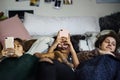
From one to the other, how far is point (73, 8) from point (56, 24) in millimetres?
461

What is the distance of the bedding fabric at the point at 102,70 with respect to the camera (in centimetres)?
155

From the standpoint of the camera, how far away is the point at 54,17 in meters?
3.03

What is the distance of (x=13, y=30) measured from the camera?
2674mm

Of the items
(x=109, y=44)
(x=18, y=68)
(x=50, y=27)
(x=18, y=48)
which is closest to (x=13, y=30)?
(x=50, y=27)

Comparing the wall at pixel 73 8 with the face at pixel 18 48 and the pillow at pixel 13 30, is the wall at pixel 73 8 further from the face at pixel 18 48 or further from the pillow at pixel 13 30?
the face at pixel 18 48

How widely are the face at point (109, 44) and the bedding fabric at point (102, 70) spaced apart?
16.5 inches

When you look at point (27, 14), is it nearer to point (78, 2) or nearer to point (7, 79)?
point (78, 2)

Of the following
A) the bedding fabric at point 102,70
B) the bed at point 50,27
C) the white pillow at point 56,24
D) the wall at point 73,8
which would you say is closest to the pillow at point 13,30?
the bed at point 50,27

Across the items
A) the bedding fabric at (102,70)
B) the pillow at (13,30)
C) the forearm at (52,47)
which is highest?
the pillow at (13,30)

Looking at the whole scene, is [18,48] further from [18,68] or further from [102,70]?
[102,70]

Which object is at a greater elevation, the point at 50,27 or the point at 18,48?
the point at 50,27

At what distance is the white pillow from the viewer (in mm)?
2855

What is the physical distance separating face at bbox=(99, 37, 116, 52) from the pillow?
0.88 m

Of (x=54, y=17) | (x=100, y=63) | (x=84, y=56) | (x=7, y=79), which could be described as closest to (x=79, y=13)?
(x=54, y=17)
